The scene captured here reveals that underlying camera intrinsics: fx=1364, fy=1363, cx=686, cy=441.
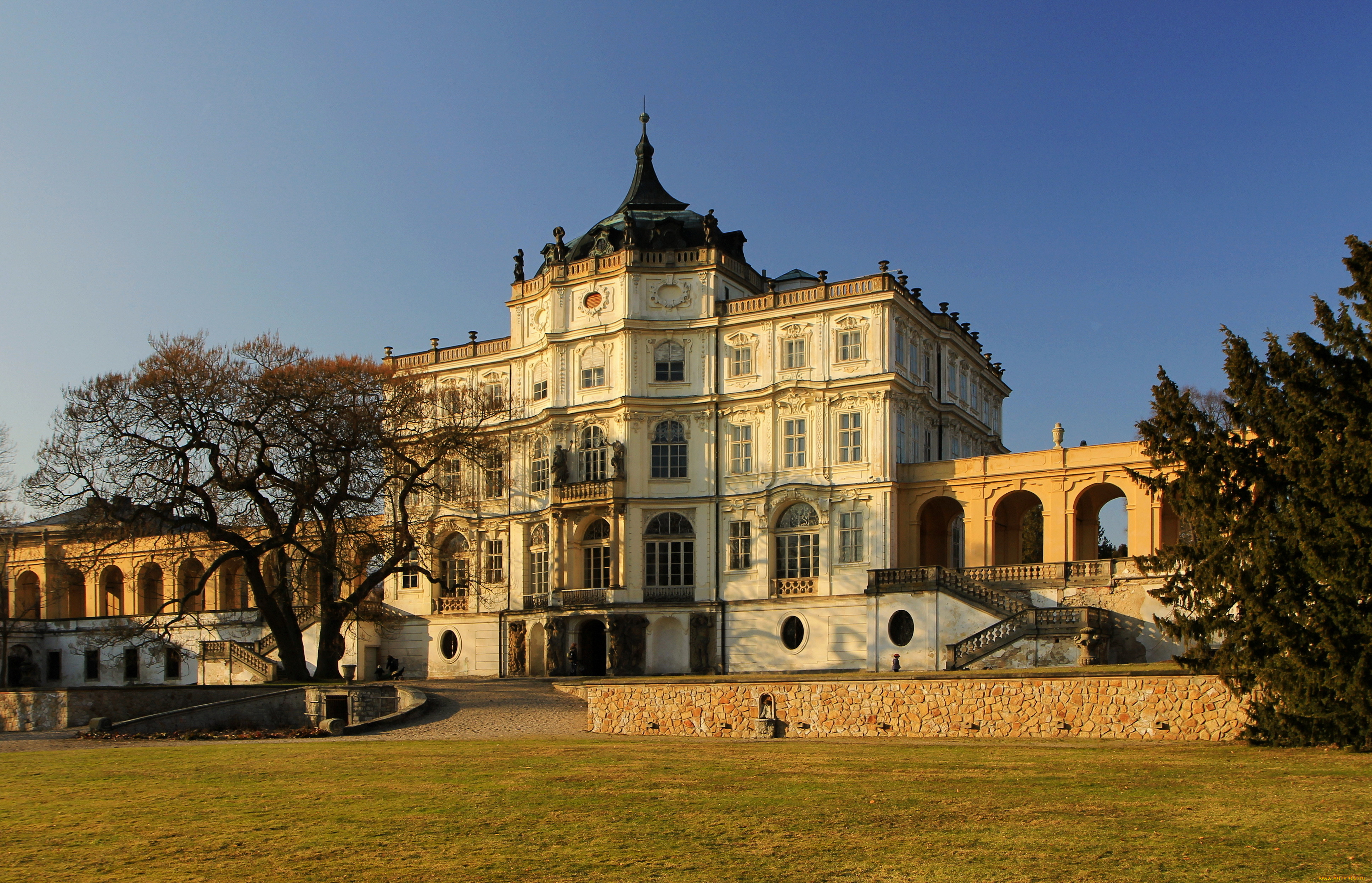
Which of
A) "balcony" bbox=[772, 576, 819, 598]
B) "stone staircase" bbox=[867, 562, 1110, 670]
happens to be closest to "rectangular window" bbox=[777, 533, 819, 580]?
"balcony" bbox=[772, 576, 819, 598]

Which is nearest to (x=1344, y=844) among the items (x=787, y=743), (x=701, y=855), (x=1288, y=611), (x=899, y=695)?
(x=701, y=855)

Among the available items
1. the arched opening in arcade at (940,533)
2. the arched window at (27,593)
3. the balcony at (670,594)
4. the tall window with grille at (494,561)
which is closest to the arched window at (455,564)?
the tall window with grille at (494,561)

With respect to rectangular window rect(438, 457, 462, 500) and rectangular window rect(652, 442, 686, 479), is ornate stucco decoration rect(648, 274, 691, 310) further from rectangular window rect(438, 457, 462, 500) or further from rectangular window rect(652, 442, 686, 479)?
rectangular window rect(438, 457, 462, 500)

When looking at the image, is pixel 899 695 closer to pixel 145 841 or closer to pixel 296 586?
pixel 145 841

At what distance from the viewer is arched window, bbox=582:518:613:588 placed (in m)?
53.9

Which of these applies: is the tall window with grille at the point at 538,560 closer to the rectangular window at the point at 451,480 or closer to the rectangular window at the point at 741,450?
the rectangular window at the point at 451,480

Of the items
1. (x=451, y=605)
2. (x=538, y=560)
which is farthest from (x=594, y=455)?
(x=451, y=605)

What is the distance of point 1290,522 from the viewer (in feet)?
65.2

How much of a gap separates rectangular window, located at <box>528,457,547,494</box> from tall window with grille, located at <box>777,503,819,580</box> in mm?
10234

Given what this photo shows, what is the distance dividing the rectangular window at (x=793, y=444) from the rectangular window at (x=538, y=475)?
33.5ft

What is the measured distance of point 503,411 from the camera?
5394 centimetres

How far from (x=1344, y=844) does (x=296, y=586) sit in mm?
41926

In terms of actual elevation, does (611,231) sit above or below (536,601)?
above

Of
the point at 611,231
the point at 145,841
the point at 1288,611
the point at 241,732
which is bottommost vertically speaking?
the point at 241,732
